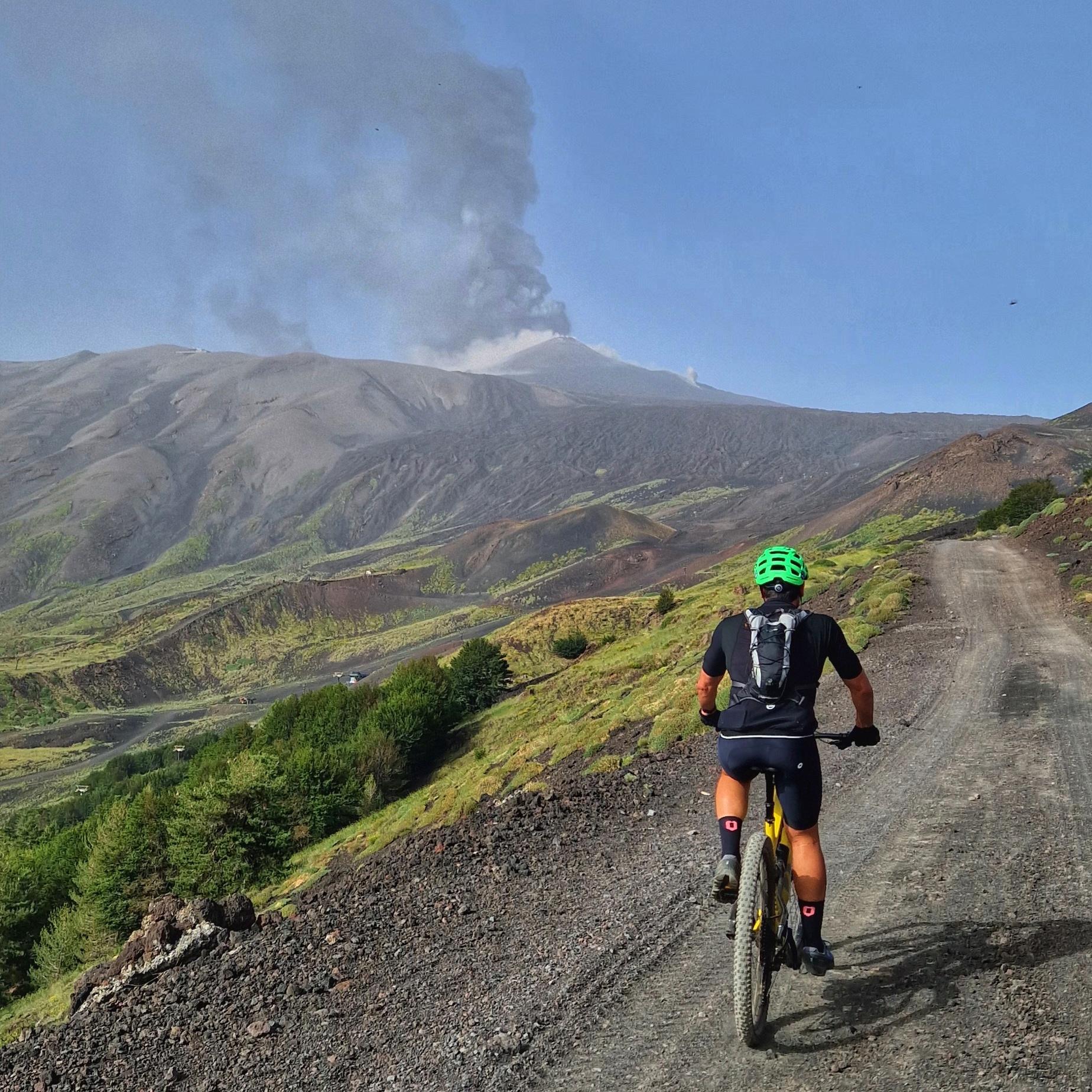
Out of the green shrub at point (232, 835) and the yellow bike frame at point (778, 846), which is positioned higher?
the yellow bike frame at point (778, 846)

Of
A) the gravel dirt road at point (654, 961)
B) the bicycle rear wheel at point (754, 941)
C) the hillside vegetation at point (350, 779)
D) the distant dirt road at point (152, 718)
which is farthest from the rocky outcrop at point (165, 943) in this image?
the distant dirt road at point (152, 718)

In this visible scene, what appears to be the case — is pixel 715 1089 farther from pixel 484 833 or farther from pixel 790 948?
pixel 484 833

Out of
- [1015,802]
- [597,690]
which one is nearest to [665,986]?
[1015,802]

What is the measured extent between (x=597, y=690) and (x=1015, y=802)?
1033 inches

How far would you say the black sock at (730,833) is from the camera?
5141 millimetres

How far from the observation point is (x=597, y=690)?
34719mm

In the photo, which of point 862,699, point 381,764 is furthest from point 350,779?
point 862,699

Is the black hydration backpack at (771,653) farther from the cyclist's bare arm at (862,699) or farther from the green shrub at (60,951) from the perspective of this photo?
the green shrub at (60,951)

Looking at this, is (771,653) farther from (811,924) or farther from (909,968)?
(909,968)

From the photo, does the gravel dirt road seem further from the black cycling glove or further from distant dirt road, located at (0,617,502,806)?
distant dirt road, located at (0,617,502,806)

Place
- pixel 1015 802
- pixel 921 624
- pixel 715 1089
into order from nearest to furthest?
pixel 715 1089 → pixel 1015 802 → pixel 921 624

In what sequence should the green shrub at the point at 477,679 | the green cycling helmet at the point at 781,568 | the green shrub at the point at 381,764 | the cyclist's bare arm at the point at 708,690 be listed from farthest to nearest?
the green shrub at the point at 477,679 < the green shrub at the point at 381,764 < the cyclist's bare arm at the point at 708,690 < the green cycling helmet at the point at 781,568

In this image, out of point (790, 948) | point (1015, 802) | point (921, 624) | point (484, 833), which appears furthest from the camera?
point (921, 624)

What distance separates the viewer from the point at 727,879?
4973 mm
